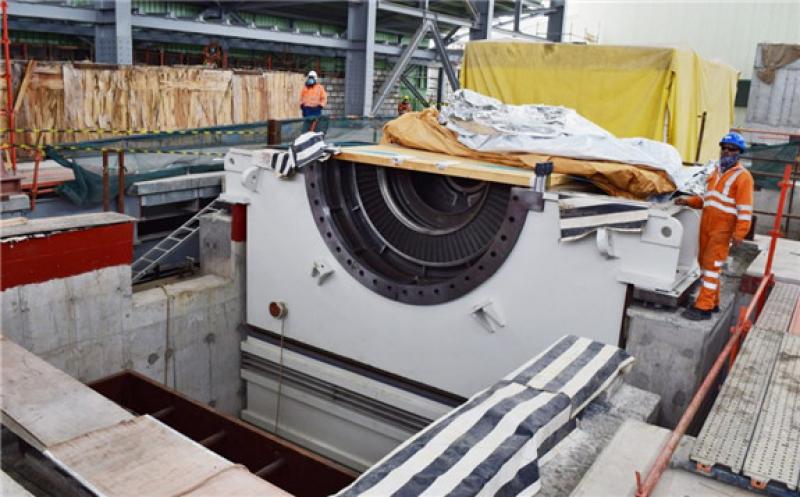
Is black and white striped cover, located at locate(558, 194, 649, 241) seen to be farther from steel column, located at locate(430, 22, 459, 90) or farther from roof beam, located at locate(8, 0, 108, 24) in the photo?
steel column, located at locate(430, 22, 459, 90)

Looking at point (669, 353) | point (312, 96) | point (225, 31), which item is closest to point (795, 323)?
point (669, 353)

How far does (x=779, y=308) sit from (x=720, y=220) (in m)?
1.15

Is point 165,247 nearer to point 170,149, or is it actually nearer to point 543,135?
point 170,149

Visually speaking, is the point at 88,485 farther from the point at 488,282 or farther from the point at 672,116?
the point at 672,116

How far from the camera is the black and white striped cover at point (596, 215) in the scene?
488cm

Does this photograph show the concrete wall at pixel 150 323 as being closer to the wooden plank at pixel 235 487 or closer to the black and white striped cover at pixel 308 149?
the black and white striped cover at pixel 308 149

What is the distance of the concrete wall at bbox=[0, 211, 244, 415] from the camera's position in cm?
569

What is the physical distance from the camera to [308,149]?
6277 millimetres

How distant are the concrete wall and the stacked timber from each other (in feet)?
13.6

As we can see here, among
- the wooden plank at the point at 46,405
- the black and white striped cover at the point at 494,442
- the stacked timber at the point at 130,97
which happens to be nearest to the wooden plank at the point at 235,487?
the black and white striped cover at the point at 494,442

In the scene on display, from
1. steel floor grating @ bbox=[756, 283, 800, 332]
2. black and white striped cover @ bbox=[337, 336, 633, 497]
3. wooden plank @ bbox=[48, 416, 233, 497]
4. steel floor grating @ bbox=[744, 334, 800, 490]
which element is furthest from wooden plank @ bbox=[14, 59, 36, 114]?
steel floor grating @ bbox=[744, 334, 800, 490]

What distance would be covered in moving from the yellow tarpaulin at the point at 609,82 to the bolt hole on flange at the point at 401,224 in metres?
2.26

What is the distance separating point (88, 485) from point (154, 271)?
5218 millimetres

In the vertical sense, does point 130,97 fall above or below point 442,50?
below
